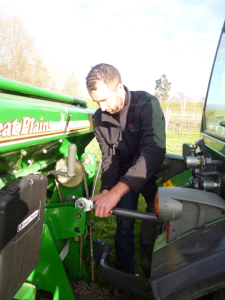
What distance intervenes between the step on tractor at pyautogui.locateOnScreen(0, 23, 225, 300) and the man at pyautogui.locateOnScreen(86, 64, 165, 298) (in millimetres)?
144

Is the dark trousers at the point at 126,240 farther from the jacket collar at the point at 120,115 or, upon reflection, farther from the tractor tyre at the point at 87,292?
the jacket collar at the point at 120,115

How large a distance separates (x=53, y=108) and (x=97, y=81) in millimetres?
393

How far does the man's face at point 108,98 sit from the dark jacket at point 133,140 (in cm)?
6

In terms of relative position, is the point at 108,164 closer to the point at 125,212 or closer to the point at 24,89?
the point at 125,212

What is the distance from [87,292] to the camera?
1.69 m

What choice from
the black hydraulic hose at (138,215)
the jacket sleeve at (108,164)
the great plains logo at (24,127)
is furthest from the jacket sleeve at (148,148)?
the great plains logo at (24,127)

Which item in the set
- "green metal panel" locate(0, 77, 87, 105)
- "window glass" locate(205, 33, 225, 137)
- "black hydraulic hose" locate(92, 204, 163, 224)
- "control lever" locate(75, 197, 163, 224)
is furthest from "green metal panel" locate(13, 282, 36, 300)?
"window glass" locate(205, 33, 225, 137)

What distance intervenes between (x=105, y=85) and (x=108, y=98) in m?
0.10

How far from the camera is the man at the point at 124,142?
65.2 inches

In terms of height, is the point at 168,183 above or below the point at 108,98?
below

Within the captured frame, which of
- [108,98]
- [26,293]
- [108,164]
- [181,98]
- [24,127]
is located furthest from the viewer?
[181,98]

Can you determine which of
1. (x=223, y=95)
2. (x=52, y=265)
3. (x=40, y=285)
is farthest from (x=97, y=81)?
(x=40, y=285)

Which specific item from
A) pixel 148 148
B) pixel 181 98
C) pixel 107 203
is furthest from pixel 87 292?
pixel 181 98

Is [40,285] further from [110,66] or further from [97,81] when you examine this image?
[110,66]
